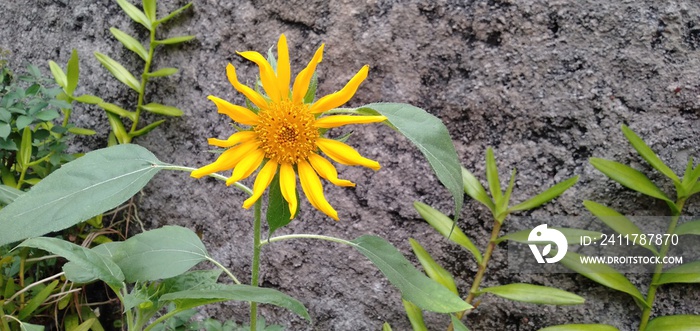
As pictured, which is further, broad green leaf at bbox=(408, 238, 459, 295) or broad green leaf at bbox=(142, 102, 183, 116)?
broad green leaf at bbox=(142, 102, 183, 116)

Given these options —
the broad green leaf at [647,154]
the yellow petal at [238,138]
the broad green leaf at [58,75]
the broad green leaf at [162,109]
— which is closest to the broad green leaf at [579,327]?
the broad green leaf at [647,154]

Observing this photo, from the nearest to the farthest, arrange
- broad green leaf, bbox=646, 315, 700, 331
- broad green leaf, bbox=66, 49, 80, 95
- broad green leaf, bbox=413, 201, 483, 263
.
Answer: broad green leaf, bbox=646, 315, 700, 331 → broad green leaf, bbox=413, 201, 483, 263 → broad green leaf, bbox=66, 49, 80, 95

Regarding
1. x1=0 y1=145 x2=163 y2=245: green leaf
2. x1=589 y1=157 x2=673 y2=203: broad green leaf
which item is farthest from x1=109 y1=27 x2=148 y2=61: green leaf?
x1=589 y1=157 x2=673 y2=203: broad green leaf

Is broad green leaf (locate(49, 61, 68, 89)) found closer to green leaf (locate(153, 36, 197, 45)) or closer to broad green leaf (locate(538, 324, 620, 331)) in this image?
green leaf (locate(153, 36, 197, 45))

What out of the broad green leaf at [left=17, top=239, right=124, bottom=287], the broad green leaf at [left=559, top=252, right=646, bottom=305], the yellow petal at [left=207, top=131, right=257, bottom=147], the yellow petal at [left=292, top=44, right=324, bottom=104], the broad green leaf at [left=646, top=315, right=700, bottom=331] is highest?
the yellow petal at [left=292, top=44, right=324, bottom=104]

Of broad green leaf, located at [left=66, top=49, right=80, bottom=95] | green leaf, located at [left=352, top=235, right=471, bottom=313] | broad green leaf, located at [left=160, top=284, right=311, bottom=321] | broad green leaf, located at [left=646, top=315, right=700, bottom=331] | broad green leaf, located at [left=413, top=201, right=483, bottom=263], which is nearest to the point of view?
broad green leaf, located at [left=160, top=284, right=311, bottom=321]

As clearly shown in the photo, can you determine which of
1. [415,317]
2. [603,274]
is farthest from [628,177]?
[415,317]

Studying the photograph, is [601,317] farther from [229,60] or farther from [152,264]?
[229,60]
